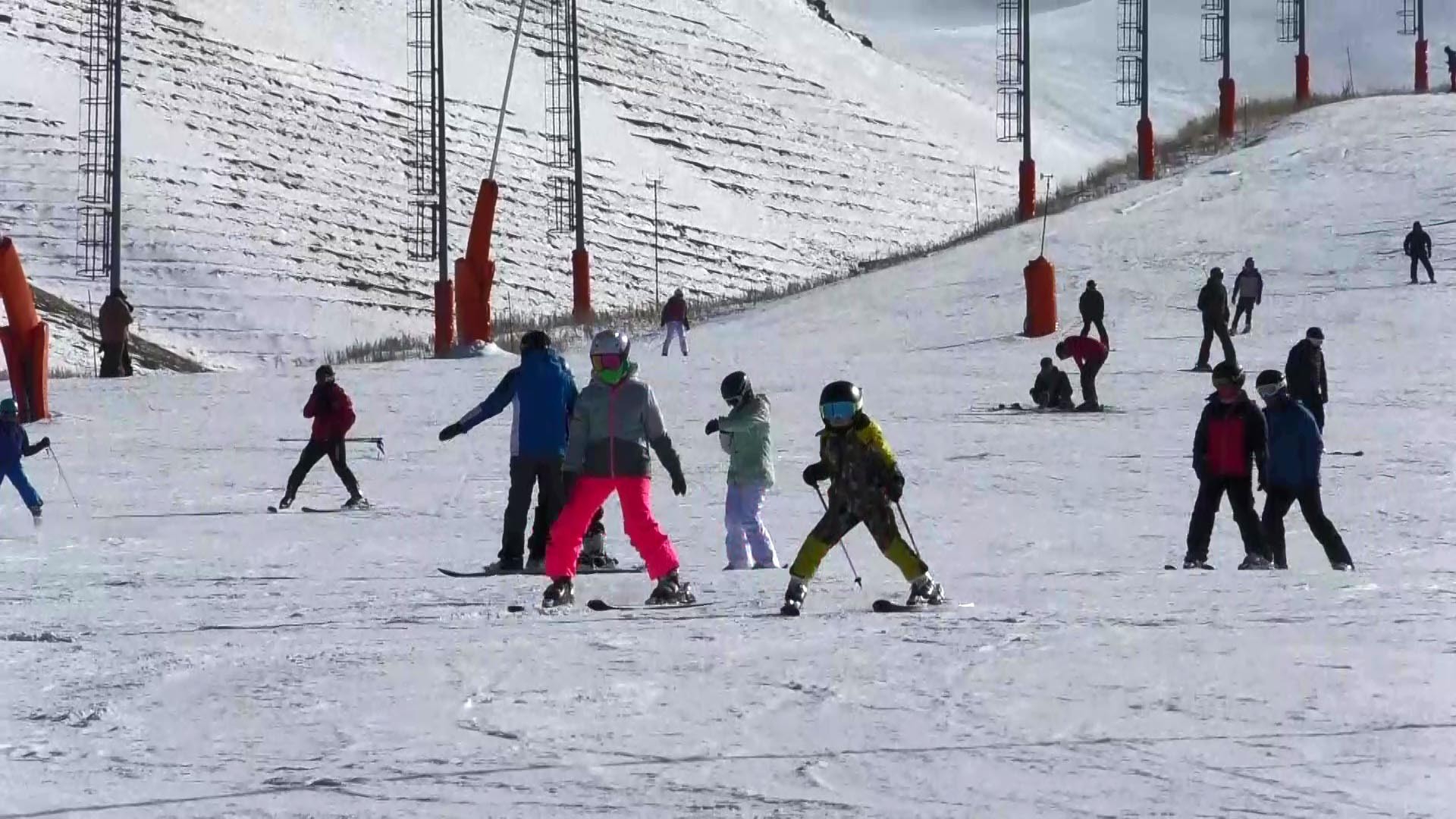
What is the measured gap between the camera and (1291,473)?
13.2m

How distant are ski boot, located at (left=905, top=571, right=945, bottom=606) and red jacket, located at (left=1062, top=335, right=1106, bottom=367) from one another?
45.5ft

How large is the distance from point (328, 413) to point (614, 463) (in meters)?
8.00

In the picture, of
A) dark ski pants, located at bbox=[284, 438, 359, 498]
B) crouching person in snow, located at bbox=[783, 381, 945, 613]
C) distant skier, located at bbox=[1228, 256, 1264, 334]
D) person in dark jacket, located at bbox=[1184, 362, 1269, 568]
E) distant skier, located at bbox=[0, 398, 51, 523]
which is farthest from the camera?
distant skier, located at bbox=[1228, 256, 1264, 334]

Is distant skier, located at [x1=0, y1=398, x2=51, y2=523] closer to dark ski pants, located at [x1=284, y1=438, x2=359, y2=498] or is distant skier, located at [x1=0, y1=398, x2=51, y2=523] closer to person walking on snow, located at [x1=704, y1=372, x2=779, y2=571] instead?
dark ski pants, located at [x1=284, y1=438, x2=359, y2=498]

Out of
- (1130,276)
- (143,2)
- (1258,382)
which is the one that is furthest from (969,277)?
(143,2)

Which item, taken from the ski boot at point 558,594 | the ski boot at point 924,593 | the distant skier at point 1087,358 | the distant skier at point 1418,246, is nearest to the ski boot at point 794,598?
the ski boot at point 924,593

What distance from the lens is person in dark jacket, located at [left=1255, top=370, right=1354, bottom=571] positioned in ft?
43.2

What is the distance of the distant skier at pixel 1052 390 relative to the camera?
80.8ft

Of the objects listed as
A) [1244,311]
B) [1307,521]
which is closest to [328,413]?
[1307,521]

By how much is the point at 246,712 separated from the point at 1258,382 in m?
7.89

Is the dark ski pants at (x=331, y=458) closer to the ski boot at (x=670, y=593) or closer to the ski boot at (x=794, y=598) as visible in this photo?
the ski boot at (x=670, y=593)

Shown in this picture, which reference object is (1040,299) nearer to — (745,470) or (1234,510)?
(1234,510)

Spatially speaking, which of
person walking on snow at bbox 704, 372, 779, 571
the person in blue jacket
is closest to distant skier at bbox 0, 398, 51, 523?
the person in blue jacket

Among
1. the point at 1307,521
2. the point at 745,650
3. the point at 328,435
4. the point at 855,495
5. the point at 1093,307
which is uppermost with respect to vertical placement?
the point at 1093,307
